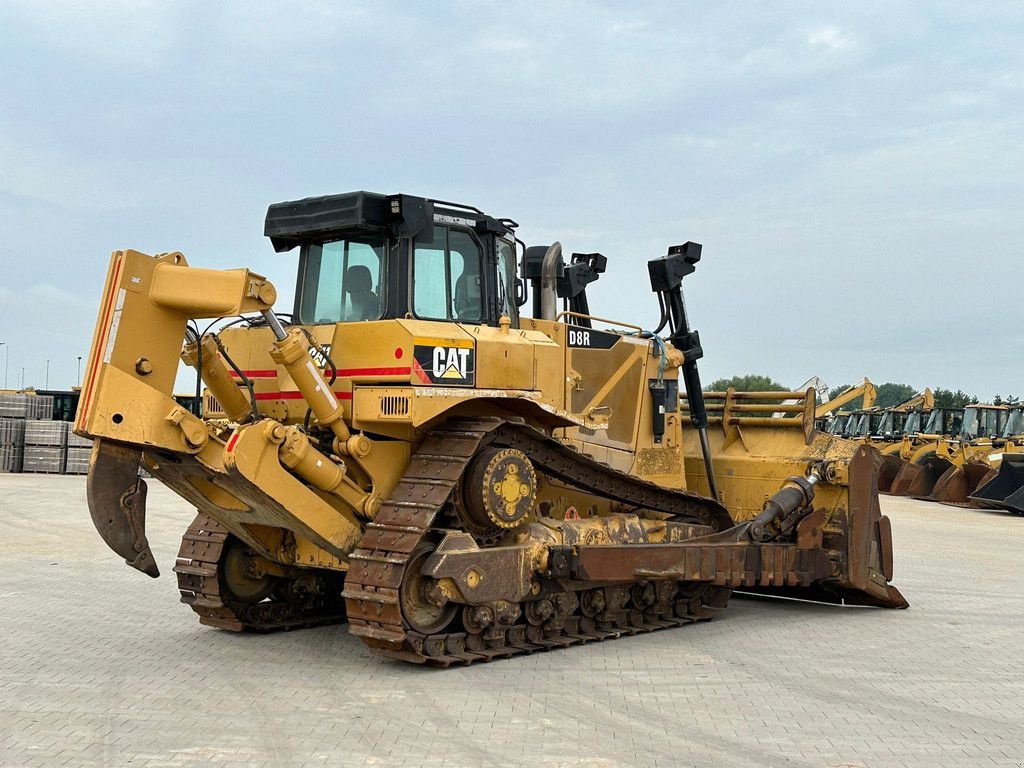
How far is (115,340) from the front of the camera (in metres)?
7.79

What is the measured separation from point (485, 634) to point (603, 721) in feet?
6.60

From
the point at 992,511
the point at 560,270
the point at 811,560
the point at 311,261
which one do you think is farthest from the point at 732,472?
the point at 992,511

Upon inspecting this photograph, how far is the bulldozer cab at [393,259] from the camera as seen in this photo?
30.2 feet

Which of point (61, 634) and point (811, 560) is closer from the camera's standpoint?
point (61, 634)

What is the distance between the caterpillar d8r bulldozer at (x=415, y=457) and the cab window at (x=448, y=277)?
17mm

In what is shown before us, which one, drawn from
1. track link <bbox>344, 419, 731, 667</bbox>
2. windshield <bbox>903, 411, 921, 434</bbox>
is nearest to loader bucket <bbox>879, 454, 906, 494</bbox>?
windshield <bbox>903, 411, 921, 434</bbox>

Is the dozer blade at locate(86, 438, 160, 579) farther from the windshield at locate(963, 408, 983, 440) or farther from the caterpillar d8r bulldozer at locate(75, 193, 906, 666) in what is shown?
the windshield at locate(963, 408, 983, 440)

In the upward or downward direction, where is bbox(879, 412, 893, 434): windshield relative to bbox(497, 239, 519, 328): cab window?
upward

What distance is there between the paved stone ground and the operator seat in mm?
2769

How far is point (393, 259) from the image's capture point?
9.27 m

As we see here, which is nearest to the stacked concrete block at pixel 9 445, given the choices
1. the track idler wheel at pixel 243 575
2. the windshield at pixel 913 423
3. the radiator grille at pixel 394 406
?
the track idler wheel at pixel 243 575

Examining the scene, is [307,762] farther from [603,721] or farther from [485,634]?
[485,634]

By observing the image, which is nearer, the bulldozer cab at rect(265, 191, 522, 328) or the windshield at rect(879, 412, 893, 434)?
the bulldozer cab at rect(265, 191, 522, 328)

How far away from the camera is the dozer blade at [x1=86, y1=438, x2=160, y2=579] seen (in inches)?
311
